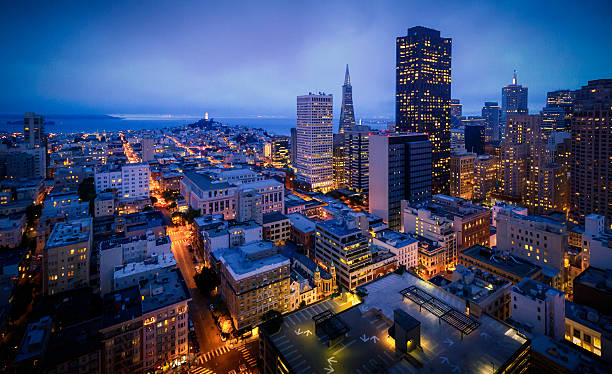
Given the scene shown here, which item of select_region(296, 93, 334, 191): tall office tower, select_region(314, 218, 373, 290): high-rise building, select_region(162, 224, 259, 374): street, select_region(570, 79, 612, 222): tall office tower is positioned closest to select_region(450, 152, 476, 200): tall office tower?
select_region(570, 79, 612, 222): tall office tower

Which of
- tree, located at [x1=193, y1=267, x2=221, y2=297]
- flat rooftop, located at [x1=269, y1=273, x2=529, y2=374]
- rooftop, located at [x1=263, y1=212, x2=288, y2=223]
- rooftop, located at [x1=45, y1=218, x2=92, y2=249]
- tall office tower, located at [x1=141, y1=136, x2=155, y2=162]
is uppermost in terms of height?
tall office tower, located at [x1=141, y1=136, x2=155, y2=162]

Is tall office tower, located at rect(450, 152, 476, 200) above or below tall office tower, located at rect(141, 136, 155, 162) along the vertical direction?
below

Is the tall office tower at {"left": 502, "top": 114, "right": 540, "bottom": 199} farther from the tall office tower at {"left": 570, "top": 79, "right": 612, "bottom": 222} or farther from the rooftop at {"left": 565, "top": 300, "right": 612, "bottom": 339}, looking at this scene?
the rooftop at {"left": 565, "top": 300, "right": 612, "bottom": 339}

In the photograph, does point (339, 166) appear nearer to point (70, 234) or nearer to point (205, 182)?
point (205, 182)

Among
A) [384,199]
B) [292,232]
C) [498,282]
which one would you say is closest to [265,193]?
[292,232]

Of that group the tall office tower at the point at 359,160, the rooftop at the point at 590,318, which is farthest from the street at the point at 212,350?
the tall office tower at the point at 359,160

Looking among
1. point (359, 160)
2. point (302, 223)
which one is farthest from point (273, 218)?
point (359, 160)

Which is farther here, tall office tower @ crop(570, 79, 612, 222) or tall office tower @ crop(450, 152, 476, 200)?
tall office tower @ crop(450, 152, 476, 200)

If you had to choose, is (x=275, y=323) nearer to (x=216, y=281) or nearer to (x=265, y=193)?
(x=216, y=281)
